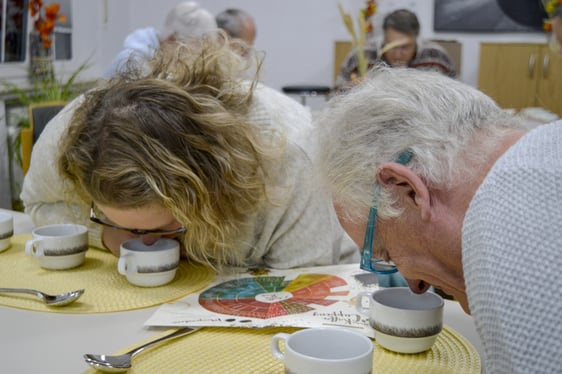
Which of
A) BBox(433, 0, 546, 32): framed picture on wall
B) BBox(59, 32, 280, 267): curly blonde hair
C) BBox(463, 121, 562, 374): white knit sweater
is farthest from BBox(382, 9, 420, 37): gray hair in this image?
BBox(463, 121, 562, 374): white knit sweater

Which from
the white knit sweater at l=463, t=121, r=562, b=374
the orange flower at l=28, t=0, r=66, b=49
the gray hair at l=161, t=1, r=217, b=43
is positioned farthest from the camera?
the orange flower at l=28, t=0, r=66, b=49

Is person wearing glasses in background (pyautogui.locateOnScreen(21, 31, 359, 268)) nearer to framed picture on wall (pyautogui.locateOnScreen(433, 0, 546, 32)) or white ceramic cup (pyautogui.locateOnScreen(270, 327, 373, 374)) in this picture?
white ceramic cup (pyautogui.locateOnScreen(270, 327, 373, 374))

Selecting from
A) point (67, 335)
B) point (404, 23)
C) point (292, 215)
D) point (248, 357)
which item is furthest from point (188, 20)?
point (248, 357)

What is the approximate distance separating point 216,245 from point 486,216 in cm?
76

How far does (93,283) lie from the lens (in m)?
1.32

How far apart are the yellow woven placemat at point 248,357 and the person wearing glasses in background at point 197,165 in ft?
0.88

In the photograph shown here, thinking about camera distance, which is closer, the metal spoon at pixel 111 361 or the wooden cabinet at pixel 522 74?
the metal spoon at pixel 111 361

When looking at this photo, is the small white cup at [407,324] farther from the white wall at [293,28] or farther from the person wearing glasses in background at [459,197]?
the white wall at [293,28]

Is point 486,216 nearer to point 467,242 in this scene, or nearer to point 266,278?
point 467,242

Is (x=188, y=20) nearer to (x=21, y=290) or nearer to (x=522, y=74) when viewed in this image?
(x=21, y=290)

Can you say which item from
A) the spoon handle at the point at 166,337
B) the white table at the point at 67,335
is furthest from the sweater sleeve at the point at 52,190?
the spoon handle at the point at 166,337

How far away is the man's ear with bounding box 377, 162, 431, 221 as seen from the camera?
32.2 inches

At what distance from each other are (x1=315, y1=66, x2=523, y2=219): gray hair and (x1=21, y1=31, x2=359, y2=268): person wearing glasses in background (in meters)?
0.32

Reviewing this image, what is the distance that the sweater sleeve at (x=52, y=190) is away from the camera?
151 cm
